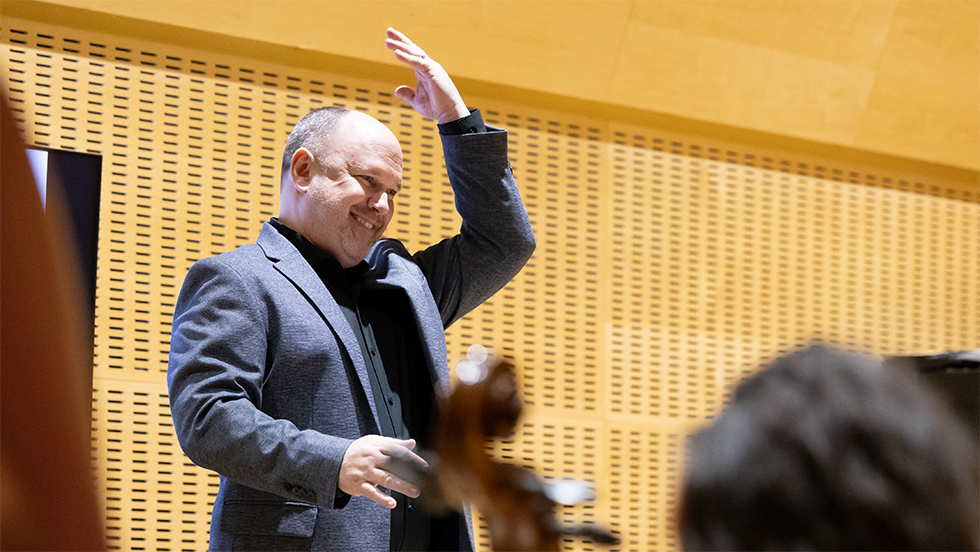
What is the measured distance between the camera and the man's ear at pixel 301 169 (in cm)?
237

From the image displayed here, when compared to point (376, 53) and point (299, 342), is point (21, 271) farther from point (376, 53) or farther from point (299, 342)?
point (376, 53)

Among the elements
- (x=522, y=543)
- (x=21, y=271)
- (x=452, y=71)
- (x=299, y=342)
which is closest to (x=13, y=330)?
(x=21, y=271)

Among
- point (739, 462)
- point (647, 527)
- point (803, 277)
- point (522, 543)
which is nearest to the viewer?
point (739, 462)

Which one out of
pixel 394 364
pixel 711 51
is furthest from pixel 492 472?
pixel 711 51

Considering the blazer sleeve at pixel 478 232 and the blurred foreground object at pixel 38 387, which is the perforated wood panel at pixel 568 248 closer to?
the blazer sleeve at pixel 478 232

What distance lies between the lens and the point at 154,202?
3.98 metres

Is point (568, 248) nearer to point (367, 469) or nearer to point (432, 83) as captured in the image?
point (432, 83)

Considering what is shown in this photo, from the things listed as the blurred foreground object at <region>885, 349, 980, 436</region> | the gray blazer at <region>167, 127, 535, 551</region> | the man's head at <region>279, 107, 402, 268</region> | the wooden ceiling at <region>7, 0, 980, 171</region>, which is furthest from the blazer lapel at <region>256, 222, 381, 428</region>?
the wooden ceiling at <region>7, 0, 980, 171</region>

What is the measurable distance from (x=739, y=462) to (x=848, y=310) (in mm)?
5100

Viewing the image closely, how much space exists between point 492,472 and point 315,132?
1.82 m

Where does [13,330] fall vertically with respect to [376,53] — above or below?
below

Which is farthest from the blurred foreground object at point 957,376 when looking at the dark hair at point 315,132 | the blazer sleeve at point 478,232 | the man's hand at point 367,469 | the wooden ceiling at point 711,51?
the wooden ceiling at point 711,51

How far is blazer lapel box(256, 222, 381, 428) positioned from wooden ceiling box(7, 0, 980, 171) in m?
2.09

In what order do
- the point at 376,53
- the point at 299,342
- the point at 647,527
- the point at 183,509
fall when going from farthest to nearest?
the point at 647,527 < the point at 376,53 < the point at 183,509 < the point at 299,342
